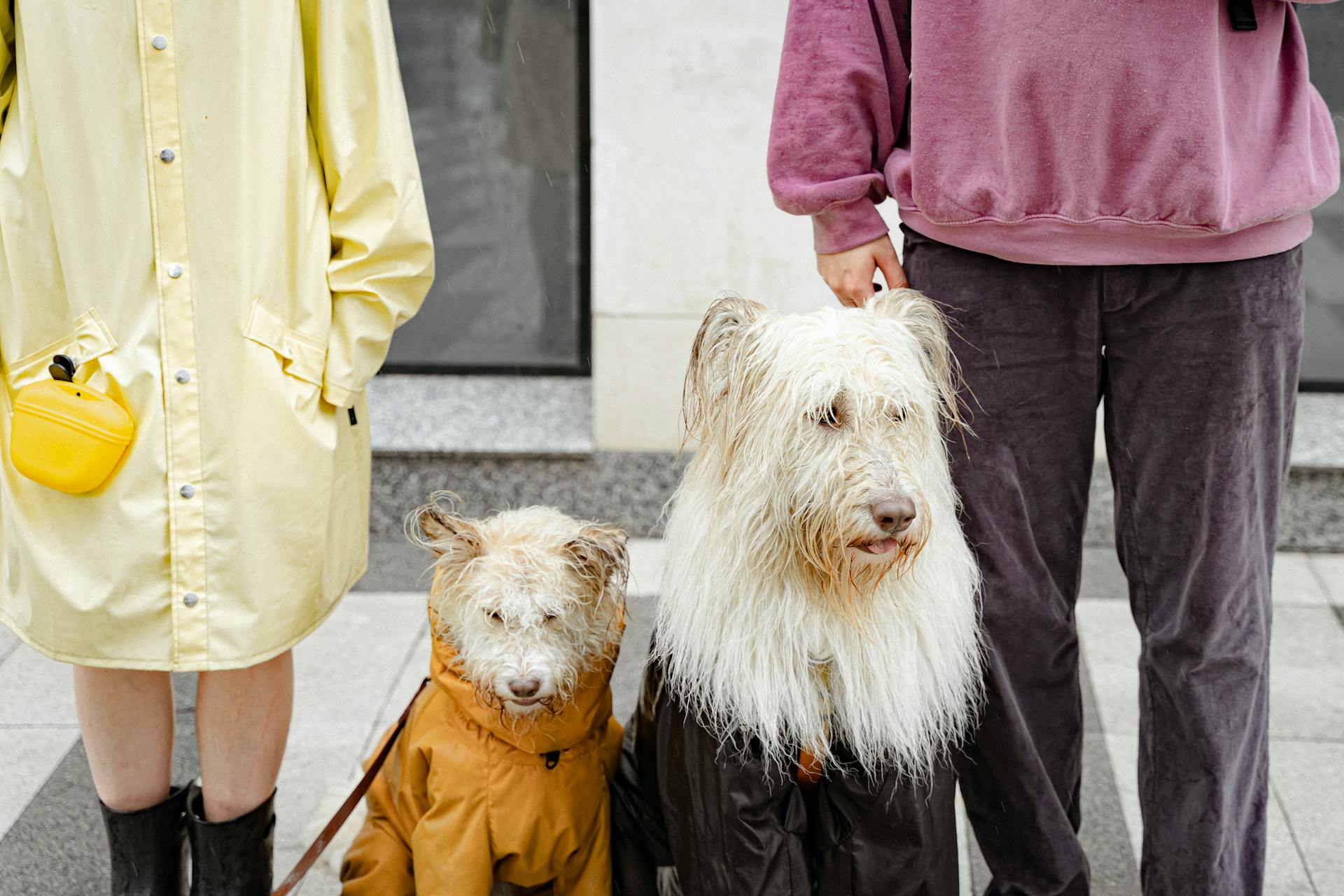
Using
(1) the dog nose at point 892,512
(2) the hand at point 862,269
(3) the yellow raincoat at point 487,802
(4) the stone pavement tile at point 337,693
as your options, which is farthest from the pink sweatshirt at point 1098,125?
(4) the stone pavement tile at point 337,693

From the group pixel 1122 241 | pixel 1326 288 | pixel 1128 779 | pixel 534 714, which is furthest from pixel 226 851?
pixel 1326 288

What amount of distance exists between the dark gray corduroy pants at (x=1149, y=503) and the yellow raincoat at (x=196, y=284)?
104cm

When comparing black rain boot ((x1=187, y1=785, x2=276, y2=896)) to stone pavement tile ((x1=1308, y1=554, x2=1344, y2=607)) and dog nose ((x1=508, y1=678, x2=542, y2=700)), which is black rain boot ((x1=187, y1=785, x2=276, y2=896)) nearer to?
dog nose ((x1=508, y1=678, x2=542, y2=700))

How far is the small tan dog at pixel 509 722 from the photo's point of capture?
2170 mm

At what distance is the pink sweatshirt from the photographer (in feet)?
6.02

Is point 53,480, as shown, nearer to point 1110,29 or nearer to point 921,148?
point 921,148

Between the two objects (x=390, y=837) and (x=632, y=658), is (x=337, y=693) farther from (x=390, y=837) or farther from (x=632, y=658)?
(x=390, y=837)

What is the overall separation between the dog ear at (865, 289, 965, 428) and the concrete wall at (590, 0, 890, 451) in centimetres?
218

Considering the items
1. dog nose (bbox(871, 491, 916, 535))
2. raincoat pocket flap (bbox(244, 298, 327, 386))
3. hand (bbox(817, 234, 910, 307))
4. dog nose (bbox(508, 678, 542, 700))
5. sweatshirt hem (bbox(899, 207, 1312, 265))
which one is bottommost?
dog nose (bbox(508, 678, 542, 700))

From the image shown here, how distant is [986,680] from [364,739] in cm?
175

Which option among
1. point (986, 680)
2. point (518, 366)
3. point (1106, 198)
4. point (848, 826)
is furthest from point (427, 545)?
point (518, 366)

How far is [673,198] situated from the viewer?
415 centimetres

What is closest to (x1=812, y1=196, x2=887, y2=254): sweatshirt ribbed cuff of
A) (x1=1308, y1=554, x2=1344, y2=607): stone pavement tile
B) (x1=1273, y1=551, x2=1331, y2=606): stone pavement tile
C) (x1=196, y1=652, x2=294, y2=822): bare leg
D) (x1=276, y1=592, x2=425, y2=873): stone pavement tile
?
(x1=196, y1=652, x2=294, y2=822): bare leg

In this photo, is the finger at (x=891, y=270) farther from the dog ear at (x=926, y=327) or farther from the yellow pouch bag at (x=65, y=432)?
the yellow pouch bag at (x=65, y=432)
